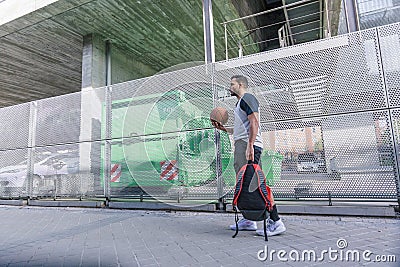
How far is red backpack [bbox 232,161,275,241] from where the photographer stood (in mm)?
2639

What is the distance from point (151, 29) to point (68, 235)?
9591 millimetres

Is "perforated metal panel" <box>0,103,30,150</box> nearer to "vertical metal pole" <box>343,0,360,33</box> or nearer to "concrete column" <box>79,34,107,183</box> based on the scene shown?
"concrete column" <box>79,34,107,183</box>

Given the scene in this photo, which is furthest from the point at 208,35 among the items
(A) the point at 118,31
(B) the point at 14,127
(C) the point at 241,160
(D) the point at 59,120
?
(A) the point at 118,31

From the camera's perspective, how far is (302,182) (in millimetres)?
3852

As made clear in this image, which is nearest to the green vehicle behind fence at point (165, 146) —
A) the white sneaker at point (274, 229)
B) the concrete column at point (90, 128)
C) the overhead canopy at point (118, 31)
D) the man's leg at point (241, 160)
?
the concrete column at point (90, 128)

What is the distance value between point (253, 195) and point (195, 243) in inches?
30.8

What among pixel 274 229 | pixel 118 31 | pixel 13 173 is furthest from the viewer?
pixel 118 31

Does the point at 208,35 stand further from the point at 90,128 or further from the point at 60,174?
the point at 60,174

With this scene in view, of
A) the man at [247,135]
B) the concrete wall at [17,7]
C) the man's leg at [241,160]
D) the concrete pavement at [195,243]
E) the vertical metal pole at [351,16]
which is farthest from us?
the concrete wall at [17,7]

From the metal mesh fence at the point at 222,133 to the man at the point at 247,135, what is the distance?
681mm

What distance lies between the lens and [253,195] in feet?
8.75

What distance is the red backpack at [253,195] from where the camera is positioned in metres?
2.64

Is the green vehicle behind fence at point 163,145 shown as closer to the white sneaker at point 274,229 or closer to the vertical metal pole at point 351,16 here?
the white sneaker at point 274,229

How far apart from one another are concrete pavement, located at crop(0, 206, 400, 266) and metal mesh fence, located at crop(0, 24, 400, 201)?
0.69 meters
